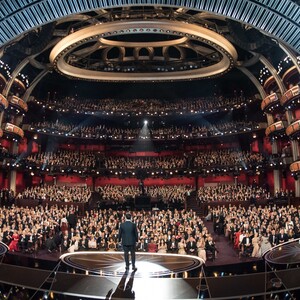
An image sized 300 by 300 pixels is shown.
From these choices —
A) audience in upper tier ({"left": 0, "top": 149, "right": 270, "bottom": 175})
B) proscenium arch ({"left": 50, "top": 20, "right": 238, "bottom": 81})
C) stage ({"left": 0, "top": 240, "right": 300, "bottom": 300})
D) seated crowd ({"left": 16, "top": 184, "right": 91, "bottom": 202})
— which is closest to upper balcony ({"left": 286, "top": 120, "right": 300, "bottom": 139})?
audience in upper tier ({"left": 0, "top": 149, "right": 270, "bottom": 175})

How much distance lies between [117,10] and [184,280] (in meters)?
27.2

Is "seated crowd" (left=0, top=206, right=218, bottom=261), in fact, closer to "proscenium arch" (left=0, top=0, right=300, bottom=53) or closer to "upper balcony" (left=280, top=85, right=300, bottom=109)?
"proscenium arch" (left=0, top=0, right=300, bottom=53)

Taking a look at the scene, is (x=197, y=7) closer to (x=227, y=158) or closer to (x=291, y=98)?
(x=291, y=98)

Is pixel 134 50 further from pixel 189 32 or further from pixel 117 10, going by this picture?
pixel 189 32

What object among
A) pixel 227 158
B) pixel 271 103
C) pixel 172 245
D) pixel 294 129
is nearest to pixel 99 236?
pixel 172 245

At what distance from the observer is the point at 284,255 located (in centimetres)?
1017

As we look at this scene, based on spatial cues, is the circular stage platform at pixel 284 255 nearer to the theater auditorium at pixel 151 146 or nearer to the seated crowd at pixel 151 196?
the theater auditorium at pixel 151 146

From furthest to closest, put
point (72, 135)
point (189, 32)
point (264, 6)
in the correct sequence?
point (72, 135) < point (189, 32) < point (264, 6)

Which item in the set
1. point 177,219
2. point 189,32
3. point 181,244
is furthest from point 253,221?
point 189,32

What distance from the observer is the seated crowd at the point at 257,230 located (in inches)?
609

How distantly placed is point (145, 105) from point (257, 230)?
91.6ft

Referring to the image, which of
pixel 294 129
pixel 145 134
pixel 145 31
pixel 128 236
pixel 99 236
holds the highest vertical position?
pixel 145 31

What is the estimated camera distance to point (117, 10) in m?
29.6

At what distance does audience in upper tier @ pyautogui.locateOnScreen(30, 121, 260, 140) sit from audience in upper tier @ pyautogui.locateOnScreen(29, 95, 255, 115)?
230cm
